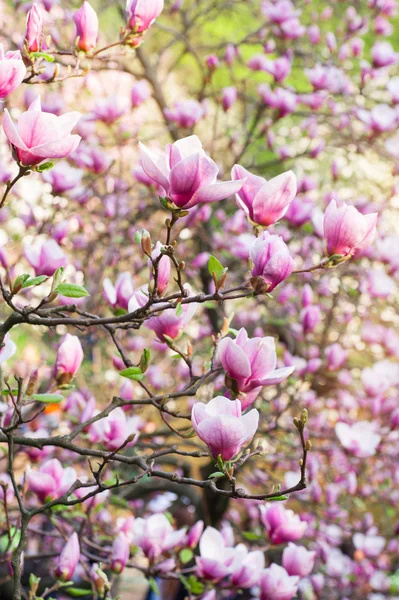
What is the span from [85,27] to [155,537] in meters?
1.19

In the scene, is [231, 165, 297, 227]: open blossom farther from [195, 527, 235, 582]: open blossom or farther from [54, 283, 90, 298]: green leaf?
[195, 527, 235, 582]: open blossom

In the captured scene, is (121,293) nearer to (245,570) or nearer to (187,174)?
(187,174)

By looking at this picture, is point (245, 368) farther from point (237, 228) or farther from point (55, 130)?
point (237, 228)

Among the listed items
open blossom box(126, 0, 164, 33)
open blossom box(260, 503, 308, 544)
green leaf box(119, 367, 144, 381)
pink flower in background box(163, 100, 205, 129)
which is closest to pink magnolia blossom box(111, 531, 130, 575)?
open blossom box(260, 503, 308, 544)

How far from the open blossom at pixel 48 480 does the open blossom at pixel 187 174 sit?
71cm

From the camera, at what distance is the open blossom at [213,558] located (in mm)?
1403

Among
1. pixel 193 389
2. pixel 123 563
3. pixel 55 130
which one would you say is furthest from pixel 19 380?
pixel 123 563

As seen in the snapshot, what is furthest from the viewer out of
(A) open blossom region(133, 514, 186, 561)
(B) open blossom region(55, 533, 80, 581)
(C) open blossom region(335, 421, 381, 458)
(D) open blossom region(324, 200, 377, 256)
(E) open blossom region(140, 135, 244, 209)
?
(C) open blossom region(335, 421, 381, 458)

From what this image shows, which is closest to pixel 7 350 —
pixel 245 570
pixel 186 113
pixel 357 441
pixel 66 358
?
pixel 66 358

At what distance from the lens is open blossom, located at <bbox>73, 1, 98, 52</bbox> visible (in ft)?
4.25

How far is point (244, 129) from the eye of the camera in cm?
349

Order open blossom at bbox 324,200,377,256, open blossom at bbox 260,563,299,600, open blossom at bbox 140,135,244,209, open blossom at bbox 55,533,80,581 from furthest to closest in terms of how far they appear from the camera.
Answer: open blossom at bbox 260,563,299,600, open blossom at bbox 55,533,80,581, open blossom at bbox 324,200,377,256, open blossom at bbox 140,135,244,209

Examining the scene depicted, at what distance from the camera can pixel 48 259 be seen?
1.33m

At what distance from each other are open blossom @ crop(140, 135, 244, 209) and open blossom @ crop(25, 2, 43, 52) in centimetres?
40
